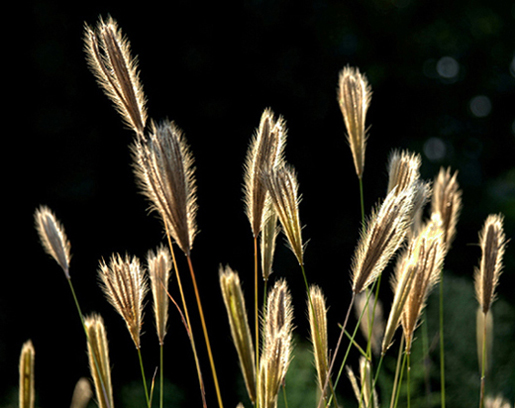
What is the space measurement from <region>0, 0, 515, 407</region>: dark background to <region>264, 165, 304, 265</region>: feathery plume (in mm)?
2892

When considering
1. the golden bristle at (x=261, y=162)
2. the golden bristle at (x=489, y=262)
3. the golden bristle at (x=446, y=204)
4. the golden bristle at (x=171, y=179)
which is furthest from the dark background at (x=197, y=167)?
the golden bristle at (x=171, y=179)

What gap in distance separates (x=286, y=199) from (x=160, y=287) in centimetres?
28

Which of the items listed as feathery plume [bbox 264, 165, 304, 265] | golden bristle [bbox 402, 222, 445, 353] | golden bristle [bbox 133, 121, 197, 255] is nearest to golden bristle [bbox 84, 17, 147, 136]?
golden bristle [bbox 133, 121, 197, 255]

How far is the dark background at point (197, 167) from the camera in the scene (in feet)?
13.4

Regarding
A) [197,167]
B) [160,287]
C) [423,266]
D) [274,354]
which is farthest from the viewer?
[197,167]

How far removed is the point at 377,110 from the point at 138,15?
2.52 meters

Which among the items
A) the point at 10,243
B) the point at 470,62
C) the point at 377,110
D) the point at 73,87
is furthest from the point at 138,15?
the point at 470,62

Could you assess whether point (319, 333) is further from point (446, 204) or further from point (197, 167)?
point (197, 167)

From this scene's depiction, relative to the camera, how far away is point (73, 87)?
436cm

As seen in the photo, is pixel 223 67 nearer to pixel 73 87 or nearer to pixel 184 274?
pixel 73 87

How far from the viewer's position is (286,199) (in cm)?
72

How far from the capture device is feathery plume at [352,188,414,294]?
2.28 feet

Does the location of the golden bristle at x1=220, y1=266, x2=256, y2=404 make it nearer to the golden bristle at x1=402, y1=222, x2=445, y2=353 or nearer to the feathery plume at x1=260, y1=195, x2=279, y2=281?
the feathery plume at x1=260, y1=195, x2=279, y2=281

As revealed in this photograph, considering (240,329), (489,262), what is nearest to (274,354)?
(240,329)
